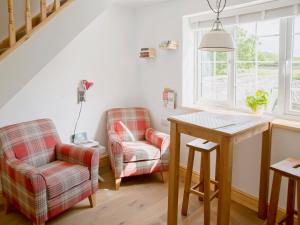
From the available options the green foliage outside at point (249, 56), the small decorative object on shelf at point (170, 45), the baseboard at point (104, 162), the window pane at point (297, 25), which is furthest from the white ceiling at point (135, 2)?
the baseboard at point (104, 162)

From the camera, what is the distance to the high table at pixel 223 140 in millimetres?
1906

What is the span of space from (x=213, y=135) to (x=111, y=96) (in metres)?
1.97

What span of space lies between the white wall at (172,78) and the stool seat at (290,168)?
229 millimetres

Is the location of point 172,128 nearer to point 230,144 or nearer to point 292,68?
point 230,144

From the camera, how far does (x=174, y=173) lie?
89.4 inches

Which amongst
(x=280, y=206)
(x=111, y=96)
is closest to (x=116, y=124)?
(x=111, y=96)

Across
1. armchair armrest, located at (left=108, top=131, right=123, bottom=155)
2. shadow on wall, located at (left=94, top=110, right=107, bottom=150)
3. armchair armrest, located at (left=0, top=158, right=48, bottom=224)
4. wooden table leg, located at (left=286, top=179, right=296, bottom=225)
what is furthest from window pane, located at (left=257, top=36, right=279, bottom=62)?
A: armchair armrest, located at (left=0, top=158, right=48, bottom=224)

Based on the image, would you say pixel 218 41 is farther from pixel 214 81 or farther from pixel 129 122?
pixel 129 122

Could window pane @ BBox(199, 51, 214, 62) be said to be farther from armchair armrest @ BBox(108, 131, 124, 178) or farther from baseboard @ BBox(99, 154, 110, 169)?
baseboard @ BBox(99, 154, 110, 169)

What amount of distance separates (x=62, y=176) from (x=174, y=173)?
0.98 meters

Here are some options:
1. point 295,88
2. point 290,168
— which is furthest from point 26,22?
point 295,88

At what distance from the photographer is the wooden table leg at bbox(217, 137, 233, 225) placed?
1.88 metres

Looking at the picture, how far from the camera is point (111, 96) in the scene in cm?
361

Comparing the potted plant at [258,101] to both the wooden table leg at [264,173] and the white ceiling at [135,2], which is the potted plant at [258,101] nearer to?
the wooden table leg at [264,173]
